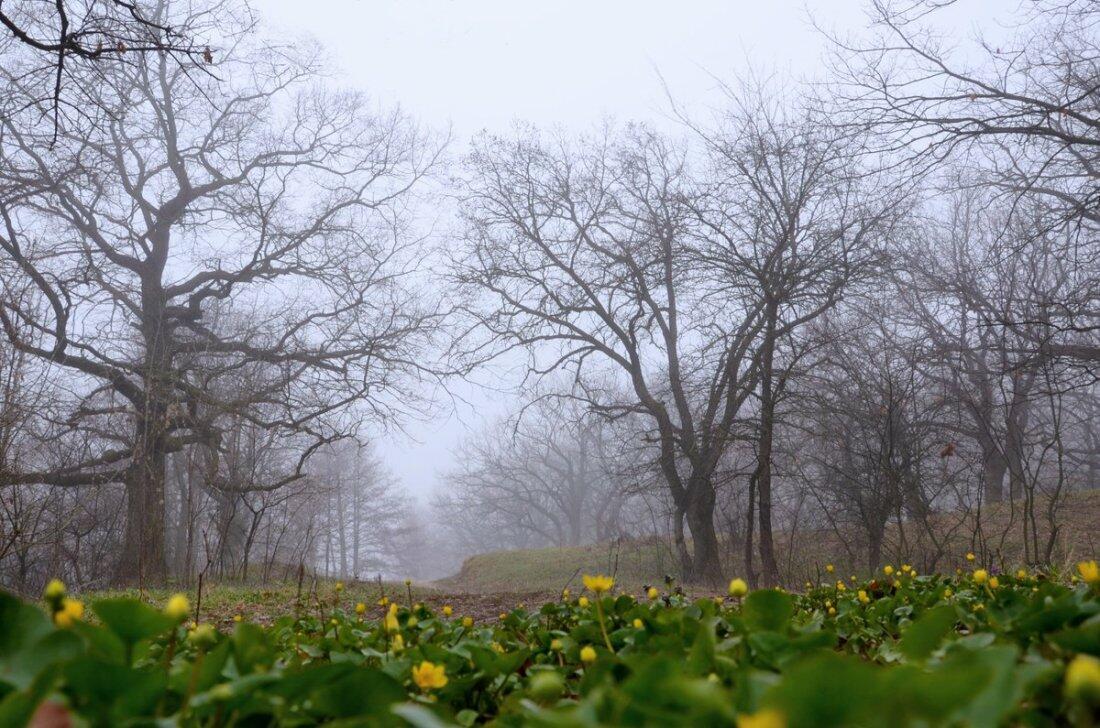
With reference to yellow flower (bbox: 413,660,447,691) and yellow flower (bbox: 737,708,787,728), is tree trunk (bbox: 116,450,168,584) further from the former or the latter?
yellow flower (bbox: 737,708,787,728)

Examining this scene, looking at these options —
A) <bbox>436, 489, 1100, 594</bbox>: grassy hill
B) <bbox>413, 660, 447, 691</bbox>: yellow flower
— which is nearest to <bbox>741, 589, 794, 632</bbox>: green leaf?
<bbox>413, 660, 447, 691</bbox>: yellow flower

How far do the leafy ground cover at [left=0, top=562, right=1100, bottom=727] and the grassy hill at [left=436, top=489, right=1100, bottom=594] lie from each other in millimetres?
6629

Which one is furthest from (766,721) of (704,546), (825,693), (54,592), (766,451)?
(704,546)

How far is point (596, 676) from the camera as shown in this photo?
2.75 feet

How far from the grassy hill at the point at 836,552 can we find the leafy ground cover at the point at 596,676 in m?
6.63

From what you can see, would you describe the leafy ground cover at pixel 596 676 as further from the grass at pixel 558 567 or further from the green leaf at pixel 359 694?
the grass at pixel 558 567

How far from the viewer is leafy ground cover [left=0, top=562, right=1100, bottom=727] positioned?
1.55 ft

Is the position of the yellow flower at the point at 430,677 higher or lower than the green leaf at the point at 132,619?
lower

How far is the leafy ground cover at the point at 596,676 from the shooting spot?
1.55 ft

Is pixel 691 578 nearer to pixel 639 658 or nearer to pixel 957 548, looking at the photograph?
pixel 957 548

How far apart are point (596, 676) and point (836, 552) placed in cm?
1273

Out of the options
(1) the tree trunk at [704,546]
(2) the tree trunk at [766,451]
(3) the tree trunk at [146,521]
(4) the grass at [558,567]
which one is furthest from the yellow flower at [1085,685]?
(4) the grass at [558,567]

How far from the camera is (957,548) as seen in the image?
1122 cm

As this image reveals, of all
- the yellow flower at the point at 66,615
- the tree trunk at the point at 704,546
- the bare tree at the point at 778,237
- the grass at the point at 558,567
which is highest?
the bare tree at the point at 778,237
